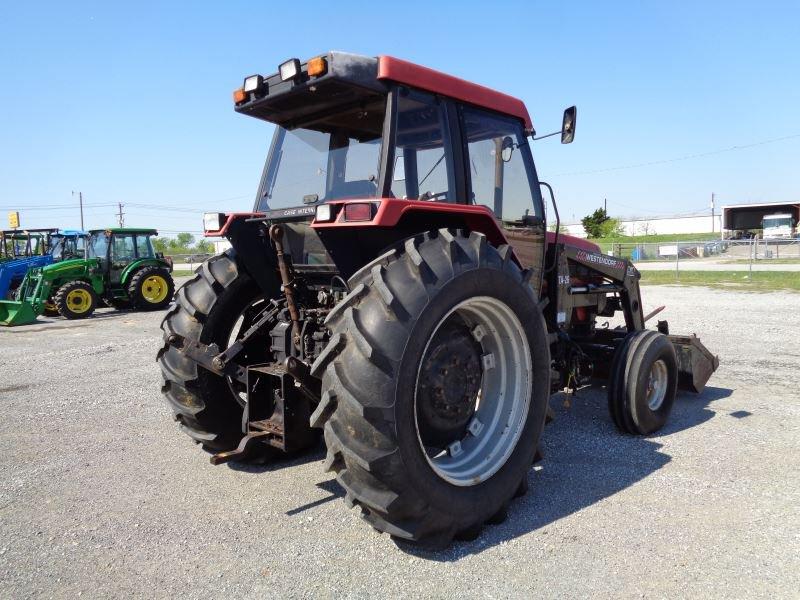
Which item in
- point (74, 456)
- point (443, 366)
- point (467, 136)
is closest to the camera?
point (443, 366)

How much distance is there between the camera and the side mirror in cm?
453

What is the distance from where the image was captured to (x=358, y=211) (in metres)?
3.05

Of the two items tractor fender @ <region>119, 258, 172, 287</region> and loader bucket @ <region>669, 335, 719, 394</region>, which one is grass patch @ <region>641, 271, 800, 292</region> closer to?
loader bucket @ <region>669, 335, 719, 394</region>

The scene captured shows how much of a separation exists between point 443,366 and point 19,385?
6430 mm

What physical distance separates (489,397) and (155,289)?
1522 cm

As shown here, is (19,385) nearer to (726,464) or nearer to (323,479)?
(323,479)

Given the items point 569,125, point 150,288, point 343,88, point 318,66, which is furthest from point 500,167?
point 150,288

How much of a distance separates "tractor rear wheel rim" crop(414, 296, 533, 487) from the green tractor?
14122mm

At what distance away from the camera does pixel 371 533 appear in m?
3.25

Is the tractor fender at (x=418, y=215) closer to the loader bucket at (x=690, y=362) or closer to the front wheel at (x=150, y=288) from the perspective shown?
the loader bucket at (x=690, y=362)

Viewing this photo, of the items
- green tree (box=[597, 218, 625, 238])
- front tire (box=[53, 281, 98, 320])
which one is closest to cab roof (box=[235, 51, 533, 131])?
front tire (box=[53, 281, 98, 320])

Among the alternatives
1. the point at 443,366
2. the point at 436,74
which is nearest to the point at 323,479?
the point at 443,366

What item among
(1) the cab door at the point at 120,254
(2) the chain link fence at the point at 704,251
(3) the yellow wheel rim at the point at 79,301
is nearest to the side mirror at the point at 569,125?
(3) the yellow wheel rim at the point at 79,301

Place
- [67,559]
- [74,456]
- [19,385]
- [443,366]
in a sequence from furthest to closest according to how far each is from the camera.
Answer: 1. [19,385]
2. [74,456]
3. [443,366]
4. [67,559]
